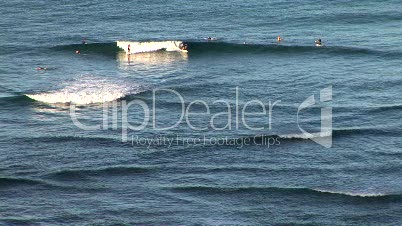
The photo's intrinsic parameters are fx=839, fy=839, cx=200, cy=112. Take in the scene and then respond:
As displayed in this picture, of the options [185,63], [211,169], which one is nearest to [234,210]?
[211,169]

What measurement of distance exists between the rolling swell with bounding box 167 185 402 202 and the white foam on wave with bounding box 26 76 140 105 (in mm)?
19431

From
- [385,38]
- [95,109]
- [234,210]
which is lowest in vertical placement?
[234,210]

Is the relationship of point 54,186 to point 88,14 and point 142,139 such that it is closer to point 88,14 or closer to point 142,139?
point 142,139

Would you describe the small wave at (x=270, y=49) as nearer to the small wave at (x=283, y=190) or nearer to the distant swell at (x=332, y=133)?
the distant swell at (x=332, y=133)

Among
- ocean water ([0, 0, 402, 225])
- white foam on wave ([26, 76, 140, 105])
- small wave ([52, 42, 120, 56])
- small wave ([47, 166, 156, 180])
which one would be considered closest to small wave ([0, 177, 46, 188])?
ocean water ([0, 0, 402, 225])

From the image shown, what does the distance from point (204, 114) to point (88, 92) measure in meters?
12.0

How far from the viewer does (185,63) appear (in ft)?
283

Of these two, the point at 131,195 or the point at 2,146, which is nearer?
the point at 131,195

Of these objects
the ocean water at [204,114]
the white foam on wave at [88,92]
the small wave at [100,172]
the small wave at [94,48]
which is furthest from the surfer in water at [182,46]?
the small wave at [100,172]

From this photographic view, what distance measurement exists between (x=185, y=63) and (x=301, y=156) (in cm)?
2622

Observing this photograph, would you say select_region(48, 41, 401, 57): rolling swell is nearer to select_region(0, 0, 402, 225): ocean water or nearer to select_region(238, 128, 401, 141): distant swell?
select_region(0, 0, 402, 225): ocean water

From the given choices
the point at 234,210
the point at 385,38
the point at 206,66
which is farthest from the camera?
the point at 385,38

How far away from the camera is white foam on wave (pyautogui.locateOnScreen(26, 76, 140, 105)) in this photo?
246 ft

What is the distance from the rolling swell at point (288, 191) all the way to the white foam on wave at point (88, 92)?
19431 millimetres
